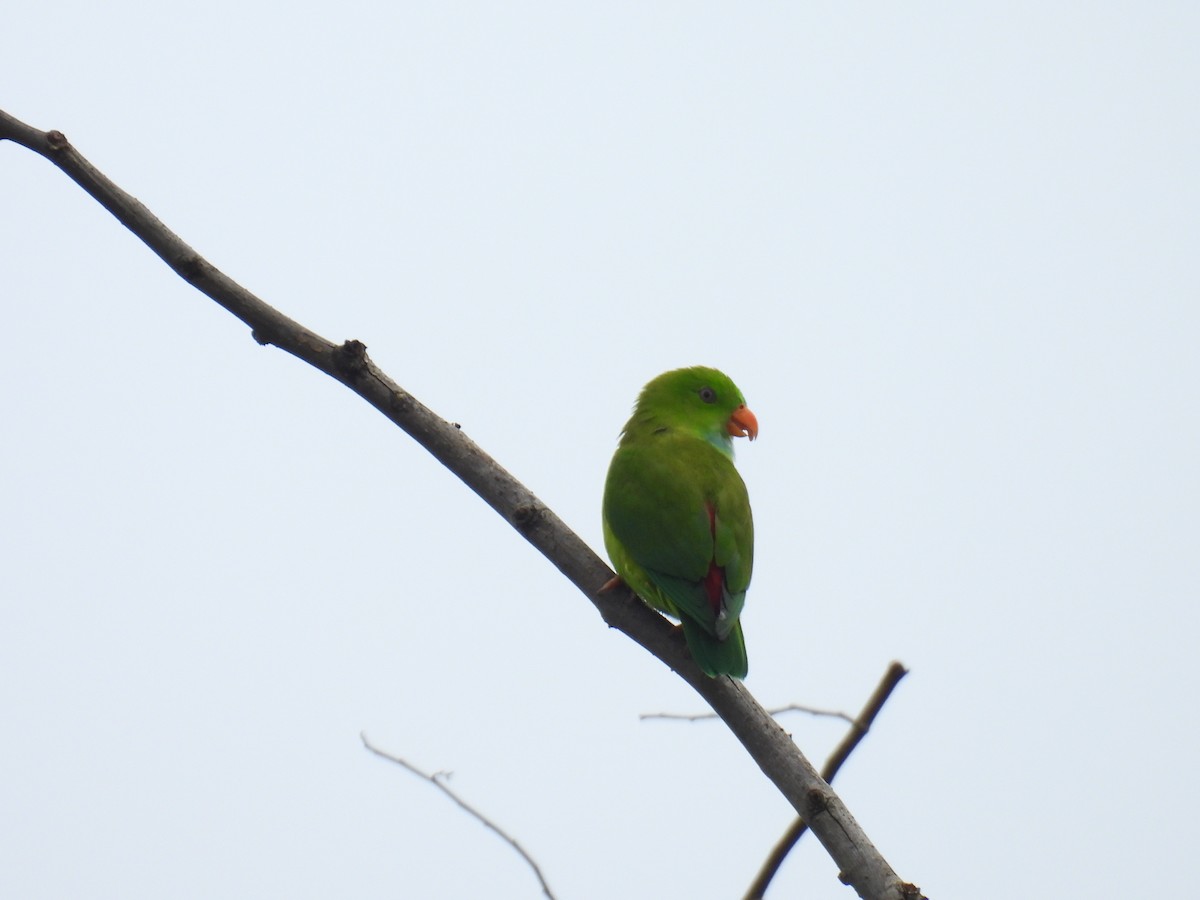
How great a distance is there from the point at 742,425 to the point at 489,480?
1.99 m

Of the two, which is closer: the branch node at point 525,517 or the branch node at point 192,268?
the branch node at point 192,268

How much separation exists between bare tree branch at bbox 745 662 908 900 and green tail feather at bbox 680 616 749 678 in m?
0.42

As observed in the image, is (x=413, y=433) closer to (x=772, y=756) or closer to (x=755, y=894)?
(x=772, y=756)

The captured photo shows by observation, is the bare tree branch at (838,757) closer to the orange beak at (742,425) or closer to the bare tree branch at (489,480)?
the bare tree branch at (489,480)

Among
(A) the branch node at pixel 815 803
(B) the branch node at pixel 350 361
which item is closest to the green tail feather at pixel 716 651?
→ (A) the branch node at pixel 815 803

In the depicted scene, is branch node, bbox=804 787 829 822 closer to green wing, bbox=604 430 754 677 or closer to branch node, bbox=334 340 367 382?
green wing, bbox=604 430 754 677

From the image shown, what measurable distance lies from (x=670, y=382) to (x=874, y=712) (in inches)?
87.6

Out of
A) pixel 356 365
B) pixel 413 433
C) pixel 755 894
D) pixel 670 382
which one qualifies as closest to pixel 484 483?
pixel 413 433

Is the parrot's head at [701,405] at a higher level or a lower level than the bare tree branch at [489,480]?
higher

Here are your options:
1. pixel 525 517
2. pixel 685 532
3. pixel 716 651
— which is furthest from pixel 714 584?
pixel 525 517

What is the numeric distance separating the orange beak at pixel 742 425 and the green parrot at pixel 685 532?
0.82ft

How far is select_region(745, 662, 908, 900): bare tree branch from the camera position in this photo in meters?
2.60

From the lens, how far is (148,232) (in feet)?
8.64

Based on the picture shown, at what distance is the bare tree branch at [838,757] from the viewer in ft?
8.52
